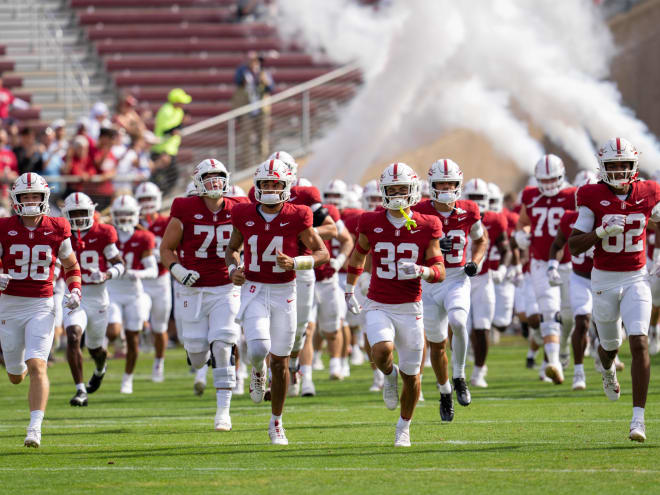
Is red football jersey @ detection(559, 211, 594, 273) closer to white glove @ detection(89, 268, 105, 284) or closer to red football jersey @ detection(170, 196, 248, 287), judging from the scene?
red football jersey @ detection(170, 196, 248, 287)

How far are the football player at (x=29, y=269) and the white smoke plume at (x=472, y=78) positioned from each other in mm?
12470

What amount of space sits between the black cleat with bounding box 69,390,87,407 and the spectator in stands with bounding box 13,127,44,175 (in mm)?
7520

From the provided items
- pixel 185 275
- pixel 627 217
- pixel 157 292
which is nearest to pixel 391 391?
pixel 185 275

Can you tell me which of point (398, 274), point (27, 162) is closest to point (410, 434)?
point (398, 274)

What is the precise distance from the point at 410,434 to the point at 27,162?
10954 mm

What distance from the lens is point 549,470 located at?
22.6 ft

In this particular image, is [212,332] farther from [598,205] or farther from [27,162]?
[27,162]

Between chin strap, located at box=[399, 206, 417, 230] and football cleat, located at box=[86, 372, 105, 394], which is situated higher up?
chin strap, located at box=[399, 206, 417, 230]

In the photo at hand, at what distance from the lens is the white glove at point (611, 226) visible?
7980mm

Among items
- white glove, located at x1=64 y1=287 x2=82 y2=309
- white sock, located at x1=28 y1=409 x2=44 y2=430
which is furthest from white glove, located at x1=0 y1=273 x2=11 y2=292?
white sock, located at x1=28 y1=409 x2=44 y2=430

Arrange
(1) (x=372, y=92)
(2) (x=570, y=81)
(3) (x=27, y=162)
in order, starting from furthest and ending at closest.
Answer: (1) (x=372, y=92) → (2) (x=570, y=81) → (3) (x=27, y=162)

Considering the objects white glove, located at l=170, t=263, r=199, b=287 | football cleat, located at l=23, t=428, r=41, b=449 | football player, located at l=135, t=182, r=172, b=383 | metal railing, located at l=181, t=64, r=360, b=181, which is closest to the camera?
football cleat, located at l=23, t=428, r=41, b=449

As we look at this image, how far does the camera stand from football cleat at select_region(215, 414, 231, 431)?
9.05 meters

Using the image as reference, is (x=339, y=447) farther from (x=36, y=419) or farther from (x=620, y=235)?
(x=620, y=235)
